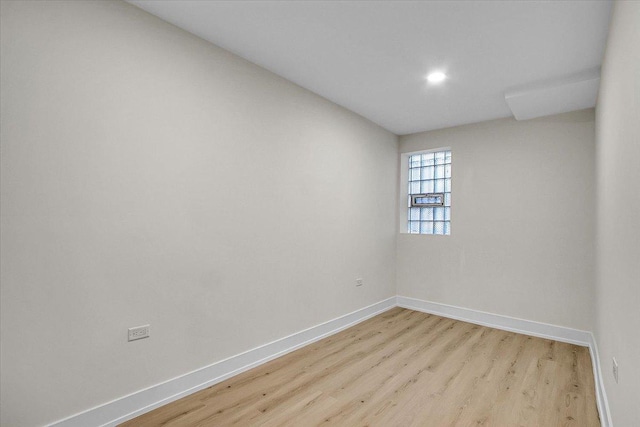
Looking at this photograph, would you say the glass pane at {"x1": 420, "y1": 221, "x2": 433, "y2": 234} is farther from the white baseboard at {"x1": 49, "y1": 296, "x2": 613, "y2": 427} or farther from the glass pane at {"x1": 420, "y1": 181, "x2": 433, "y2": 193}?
the white baseboard at {"x1": 49, "y1": 296, "x2": 613, "y2": 427}

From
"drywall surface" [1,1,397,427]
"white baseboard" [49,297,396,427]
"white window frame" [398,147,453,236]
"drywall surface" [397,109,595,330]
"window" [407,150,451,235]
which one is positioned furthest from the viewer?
"white window frame" [398,147,453,236]

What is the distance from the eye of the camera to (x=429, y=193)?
15.9ft

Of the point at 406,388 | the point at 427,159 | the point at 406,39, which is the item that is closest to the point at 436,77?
the point at 406,39

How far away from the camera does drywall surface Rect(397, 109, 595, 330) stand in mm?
3533

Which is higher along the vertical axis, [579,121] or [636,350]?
[579,121]

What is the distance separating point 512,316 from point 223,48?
4.34 m

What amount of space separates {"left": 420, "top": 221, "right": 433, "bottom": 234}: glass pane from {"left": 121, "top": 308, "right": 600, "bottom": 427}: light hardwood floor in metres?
1.71

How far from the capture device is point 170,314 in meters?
2.26

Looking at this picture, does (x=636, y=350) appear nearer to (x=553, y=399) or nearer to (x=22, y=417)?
(x=553, y=399)

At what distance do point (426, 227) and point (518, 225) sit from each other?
4.19 feet

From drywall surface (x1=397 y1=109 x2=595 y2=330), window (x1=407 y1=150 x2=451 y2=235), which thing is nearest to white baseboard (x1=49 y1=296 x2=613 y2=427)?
drywall surface (x1=397 y1=109 x2=595 y2=330)

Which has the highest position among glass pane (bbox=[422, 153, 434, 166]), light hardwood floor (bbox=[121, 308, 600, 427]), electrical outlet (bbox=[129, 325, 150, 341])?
glass pane (bbox=[422, 153, 434, 166])

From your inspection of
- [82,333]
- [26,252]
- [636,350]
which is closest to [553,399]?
[636,350]

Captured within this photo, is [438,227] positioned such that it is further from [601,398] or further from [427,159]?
[601,398]
